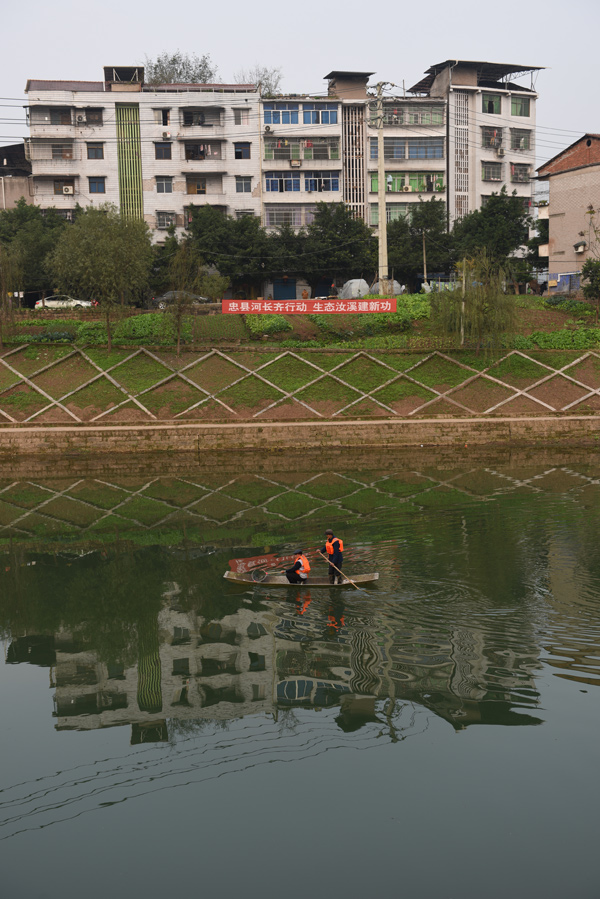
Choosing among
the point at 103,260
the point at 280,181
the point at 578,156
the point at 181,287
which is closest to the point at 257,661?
the point at 181,287

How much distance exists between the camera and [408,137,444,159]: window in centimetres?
5584

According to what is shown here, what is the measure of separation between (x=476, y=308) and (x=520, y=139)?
107 ft

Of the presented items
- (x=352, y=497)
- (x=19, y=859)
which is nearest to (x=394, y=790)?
(x=19, y=859)

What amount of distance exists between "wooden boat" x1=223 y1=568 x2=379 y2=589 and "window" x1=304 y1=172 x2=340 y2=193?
4346 cm

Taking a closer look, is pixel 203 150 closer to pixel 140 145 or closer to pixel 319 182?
pixel 140 145

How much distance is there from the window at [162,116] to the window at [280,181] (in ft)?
23.9

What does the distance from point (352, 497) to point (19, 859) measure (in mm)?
15270

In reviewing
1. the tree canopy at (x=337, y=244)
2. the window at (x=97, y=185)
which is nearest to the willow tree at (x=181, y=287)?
the tree canopy at (x=337, y=244)

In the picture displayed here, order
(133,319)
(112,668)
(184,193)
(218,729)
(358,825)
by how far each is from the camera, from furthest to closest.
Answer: (184,193)
(133,319)
(112,668)
(218,729)
(358,825)

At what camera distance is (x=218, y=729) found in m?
10.2

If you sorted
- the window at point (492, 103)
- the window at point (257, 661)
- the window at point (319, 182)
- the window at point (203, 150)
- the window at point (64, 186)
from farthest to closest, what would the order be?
1. the window at point (492, 103)
2. the window at point (319, 182)
3. the window at point (203, 150)
4. the window at point (64, 186)
5. the window at point (257, 661)

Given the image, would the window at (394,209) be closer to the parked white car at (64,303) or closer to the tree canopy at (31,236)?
the tree canopy at (31,236)

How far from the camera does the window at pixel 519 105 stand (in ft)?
191

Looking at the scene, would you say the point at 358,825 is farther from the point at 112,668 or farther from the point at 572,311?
the point at 572,311
